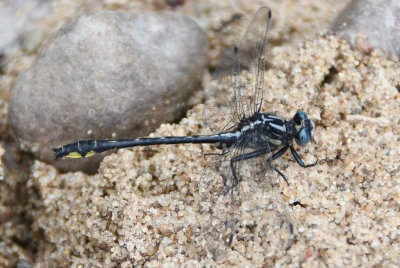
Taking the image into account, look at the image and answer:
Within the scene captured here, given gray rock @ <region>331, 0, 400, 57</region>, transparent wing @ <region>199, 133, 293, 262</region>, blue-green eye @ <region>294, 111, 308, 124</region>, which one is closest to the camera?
transparent wing @ <region>199, 133, 293, 262</region>

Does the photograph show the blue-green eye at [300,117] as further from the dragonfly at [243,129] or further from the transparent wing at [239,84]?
the transparent wing at [239,84]

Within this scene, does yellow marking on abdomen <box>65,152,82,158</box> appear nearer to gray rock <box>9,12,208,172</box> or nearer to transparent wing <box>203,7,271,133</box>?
gray rock <box>9,12,208,172</box>

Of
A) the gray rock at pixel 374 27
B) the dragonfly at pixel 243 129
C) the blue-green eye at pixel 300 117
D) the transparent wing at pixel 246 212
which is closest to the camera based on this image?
the transparent wing at pixel 246 212

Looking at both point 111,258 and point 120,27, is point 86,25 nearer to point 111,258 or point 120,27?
point 120,27

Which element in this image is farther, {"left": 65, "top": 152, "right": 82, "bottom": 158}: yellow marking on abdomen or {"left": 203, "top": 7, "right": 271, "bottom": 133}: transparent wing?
{"left": 203, "top": 7, "right": 271, "bottom": 133}: transparent wing

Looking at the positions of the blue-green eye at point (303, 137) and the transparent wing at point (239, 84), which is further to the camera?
the transparent wing at point (239, 84)

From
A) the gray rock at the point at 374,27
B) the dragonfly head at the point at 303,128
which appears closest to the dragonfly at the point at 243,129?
the dragonfly head at the point at 303,128

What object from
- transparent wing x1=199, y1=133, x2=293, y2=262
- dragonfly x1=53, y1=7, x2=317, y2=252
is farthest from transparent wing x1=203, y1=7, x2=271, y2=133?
transparent wing x1=199, y1=133, x2=293, y2=262
